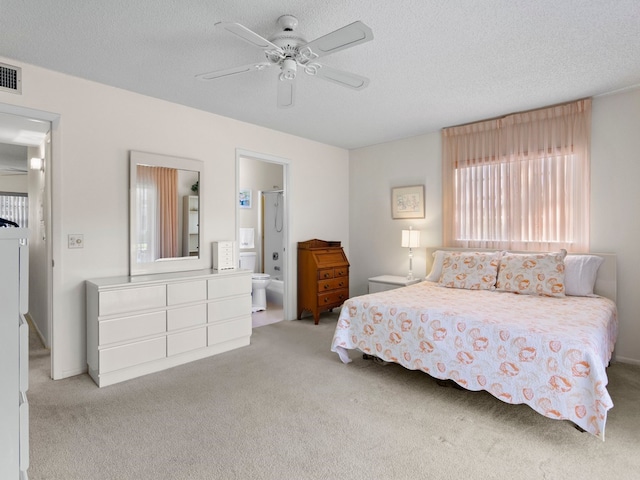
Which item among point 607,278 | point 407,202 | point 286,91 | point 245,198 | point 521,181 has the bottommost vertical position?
point 607,278

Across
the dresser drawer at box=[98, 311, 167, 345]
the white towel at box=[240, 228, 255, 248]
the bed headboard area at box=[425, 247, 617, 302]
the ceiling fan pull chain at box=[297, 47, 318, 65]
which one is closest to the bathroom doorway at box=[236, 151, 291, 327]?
the white towel at box=[240, 228, 255, 248]

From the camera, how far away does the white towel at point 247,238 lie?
6115 millimetres

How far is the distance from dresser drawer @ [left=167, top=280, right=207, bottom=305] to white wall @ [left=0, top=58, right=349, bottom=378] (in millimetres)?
536

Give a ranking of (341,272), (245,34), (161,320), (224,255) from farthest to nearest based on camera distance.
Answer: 1. (341,272)
2. (224,255)
3. (161,320)
4. (245,34)

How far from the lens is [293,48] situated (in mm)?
2215

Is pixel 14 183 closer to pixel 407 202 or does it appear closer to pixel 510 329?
pixel 407 202

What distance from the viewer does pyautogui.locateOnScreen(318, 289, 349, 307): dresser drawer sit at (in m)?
4.69

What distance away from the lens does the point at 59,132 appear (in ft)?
9.48

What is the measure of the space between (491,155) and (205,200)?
3.27 meters

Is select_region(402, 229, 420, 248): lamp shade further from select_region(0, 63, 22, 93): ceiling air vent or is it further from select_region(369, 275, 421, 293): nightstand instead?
select_region(0, 63, 22, 93): ceiling air vent

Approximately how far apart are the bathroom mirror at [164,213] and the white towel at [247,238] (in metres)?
2.31

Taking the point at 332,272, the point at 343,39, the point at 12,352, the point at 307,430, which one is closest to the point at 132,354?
the point at 307,430

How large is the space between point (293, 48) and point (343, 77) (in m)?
0.38

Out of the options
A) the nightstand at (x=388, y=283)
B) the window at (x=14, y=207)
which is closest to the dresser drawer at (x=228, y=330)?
the nightstand at (x=388, y=283)
